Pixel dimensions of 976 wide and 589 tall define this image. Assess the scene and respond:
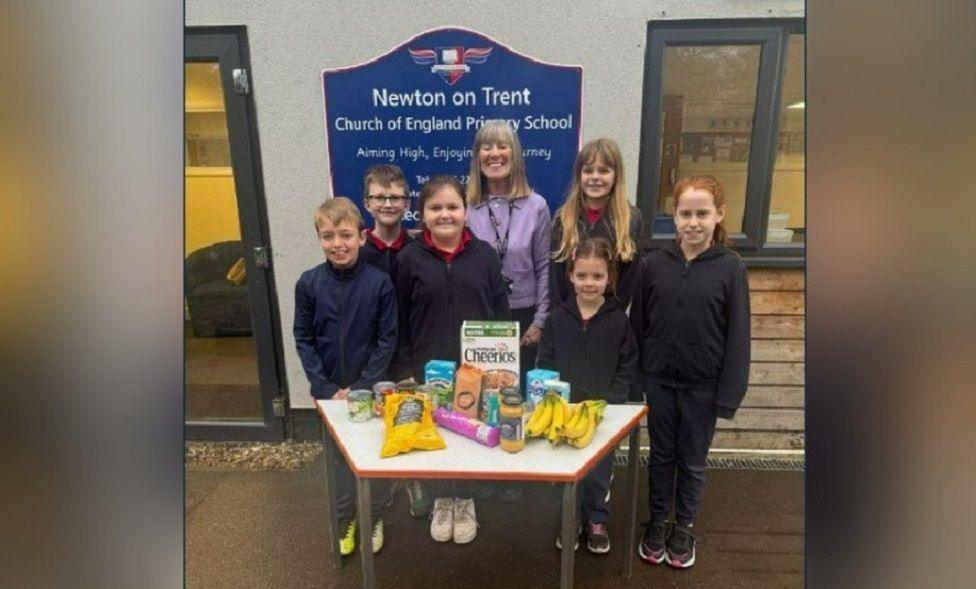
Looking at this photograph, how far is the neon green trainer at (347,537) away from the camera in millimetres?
1533

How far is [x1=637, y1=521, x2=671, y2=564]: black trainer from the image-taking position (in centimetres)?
154

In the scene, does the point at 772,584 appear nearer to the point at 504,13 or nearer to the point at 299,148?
the point at 504,13

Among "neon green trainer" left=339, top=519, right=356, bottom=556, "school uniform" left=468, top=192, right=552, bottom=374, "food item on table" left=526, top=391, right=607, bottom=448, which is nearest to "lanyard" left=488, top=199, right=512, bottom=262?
"school uniform" left=468, top=192, right=552, bottom=374

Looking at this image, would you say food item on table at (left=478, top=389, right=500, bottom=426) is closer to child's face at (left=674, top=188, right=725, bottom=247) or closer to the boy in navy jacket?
the boy in navy jacket

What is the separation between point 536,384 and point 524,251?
1.27 feet

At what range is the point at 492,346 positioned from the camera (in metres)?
1.41

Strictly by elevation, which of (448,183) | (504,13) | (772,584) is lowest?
(772,584)

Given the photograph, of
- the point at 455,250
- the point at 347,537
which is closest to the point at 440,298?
the point at 455,250

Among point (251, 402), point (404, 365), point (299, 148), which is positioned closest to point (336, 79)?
point (299, 148)

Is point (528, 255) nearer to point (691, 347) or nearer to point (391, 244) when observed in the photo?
point (391, 244)

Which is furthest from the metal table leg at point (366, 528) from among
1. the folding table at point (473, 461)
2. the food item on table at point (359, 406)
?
the food item on table at point (359, 406)

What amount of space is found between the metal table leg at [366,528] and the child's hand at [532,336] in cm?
58
